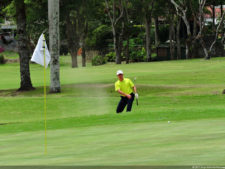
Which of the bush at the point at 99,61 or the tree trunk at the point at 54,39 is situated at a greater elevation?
the tree trunk at the point at 54,39

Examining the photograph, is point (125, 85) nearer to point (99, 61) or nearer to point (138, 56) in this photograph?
point (138, 56)

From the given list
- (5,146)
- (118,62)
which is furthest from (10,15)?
(118,62)

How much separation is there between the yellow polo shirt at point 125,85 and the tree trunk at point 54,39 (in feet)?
→ 51.4

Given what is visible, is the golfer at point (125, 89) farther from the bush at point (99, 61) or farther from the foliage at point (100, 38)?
the foliage at point (100, 38)

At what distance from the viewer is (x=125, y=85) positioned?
72.3 ft

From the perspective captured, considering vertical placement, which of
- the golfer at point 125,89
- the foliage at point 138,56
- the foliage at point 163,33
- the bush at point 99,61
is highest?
the foliage at point 163,33

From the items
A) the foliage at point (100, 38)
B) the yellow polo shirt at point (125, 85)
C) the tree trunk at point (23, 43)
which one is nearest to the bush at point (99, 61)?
the foliage at point (100, 38)

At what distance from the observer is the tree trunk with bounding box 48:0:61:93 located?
1443 inches

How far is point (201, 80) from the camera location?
42.6 meters

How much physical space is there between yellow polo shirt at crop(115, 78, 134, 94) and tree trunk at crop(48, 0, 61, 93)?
15.7m

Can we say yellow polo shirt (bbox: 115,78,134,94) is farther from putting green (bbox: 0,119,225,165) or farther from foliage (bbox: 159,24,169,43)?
foliage (bbox: 159,24,169,43)

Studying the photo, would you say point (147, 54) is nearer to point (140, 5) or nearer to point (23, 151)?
point (140, 5)

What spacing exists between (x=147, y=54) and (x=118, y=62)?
16.5 ft

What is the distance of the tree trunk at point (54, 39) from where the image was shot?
120ft
